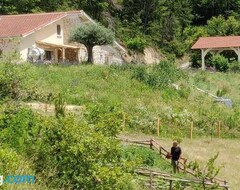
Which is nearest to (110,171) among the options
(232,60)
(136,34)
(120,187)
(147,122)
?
(120,187)

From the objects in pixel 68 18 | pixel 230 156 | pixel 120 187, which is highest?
pixel 68 18

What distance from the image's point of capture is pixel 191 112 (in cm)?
2595

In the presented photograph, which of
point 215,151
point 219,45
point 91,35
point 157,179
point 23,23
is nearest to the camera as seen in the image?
point 157,179

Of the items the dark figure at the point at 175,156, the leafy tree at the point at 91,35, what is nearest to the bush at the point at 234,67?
the leafy tree at the point at 91,35

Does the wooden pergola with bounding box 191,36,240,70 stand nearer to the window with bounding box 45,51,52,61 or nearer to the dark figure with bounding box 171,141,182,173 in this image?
the window with bounding box 45,51,52,61

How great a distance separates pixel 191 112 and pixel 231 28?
96.2ft

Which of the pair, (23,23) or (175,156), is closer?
(175,156)

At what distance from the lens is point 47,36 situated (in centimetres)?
3712

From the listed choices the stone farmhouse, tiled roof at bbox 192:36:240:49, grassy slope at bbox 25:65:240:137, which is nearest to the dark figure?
grassy slope at bbox 25:65:240:137

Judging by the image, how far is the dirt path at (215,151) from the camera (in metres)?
18.7

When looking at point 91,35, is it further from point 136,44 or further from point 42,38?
point 136,44

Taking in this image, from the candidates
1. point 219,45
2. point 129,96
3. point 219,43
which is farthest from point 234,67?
point 129,96

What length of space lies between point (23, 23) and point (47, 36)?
6.76 feet

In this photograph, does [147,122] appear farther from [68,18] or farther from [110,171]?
[68,18]
